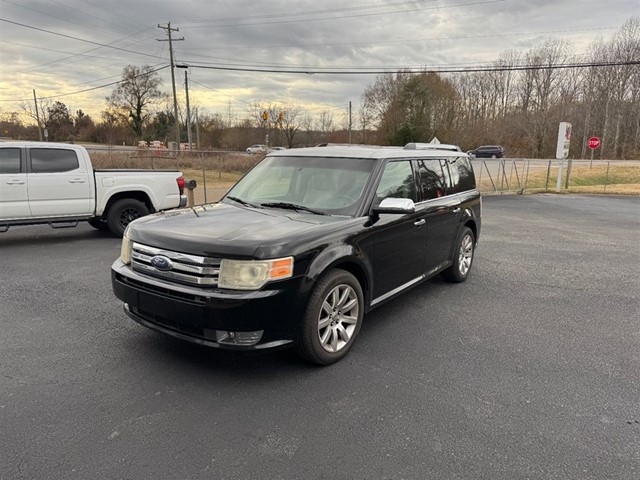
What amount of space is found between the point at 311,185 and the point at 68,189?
5.62m

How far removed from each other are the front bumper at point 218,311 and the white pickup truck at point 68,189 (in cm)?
553

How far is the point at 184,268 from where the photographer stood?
3.14 m

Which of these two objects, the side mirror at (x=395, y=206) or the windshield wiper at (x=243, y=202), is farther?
the windshield wiper at (x=243, y=202)

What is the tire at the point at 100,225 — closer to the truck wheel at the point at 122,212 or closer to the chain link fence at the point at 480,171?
the truck wheel at the point at 122,212

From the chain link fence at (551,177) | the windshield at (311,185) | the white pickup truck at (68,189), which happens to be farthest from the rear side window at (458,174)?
the chain link fence at (551,177)

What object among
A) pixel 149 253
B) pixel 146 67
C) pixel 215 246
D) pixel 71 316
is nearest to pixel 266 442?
pixel 215 246

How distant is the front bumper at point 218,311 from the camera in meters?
2.99

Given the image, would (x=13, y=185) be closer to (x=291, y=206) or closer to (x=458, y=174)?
(x=291, y=206)

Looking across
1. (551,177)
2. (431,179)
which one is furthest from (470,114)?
(431,179)

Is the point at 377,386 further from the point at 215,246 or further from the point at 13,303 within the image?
the point at 13,303

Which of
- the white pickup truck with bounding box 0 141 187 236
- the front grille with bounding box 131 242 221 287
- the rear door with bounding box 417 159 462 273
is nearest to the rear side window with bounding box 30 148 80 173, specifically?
the white pickup truck with bounding box 0 141 187 236

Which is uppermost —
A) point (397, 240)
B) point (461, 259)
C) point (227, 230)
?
point (227, 230)

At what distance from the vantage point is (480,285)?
5.91 m

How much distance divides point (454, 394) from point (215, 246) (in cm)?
202
